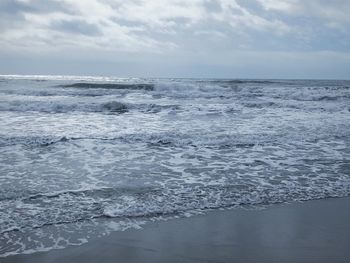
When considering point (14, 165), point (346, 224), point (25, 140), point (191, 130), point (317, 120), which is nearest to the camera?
point (346, 224)

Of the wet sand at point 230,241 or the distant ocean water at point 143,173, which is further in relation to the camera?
the distant ocean water at point 143,173

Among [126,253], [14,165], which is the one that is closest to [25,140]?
[14,165]

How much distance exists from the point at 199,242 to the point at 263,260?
75 cm

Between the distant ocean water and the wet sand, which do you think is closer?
the wet sand

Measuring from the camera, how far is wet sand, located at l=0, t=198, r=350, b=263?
12.7 ft

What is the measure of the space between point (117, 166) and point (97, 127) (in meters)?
6.21

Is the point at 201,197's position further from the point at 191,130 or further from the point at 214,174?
the point at 191,130

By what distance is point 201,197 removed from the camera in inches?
231

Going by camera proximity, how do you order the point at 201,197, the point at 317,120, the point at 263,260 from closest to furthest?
the point at 263,260 < the point at 201,197 < the point at 317,120

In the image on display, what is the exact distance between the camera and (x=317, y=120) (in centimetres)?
Result: 1616

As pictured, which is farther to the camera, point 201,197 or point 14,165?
point 14,165

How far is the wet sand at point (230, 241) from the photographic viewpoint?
3.87 m

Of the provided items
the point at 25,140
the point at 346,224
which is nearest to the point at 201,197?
the point at 346,224

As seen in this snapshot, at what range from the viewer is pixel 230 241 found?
4258 mm
